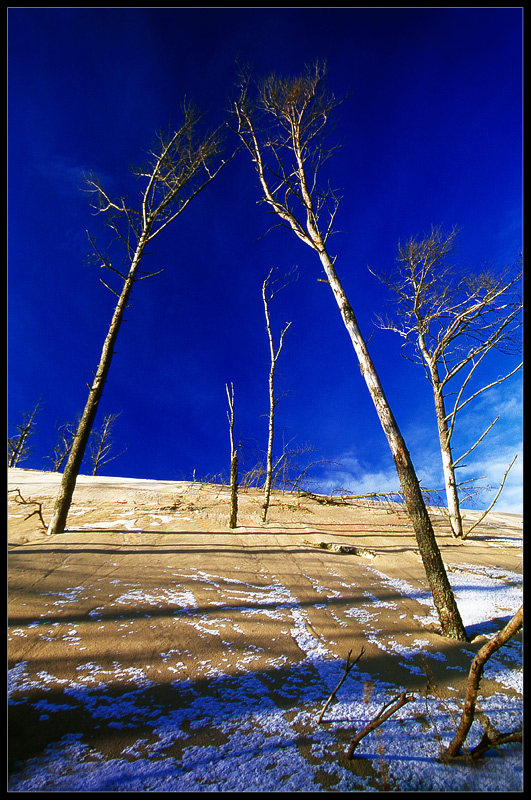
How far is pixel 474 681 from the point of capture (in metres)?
1.69

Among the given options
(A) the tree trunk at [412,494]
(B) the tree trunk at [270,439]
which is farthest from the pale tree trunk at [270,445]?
(A) the tree trunk at [412,494]

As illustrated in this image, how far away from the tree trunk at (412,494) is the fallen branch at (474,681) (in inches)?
78.0

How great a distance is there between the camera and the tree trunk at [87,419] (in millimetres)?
6996

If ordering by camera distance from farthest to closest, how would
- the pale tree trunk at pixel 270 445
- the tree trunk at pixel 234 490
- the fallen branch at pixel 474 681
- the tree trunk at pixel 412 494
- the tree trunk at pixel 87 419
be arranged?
the pale tree trunk at pixel 270 445 → the tree trunk at pixel 234 490 → the tree trunk at pixel 87 419 → the tree trunk at pixel 412 494 → the fallen branch at pixel 474 681

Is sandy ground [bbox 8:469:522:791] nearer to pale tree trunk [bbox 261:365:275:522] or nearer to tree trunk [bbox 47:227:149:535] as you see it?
tree trunk [bbox 47:227:149:535]

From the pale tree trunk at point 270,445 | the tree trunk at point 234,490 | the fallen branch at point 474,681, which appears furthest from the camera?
the pale tree trunk at point 270,445

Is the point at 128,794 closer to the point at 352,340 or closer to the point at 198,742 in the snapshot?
the point at 198,742

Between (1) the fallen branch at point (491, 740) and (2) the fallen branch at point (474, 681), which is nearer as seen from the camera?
(1) the fallen branch at point (491, 740)

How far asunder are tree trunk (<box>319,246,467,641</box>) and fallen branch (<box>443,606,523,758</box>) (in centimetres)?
198

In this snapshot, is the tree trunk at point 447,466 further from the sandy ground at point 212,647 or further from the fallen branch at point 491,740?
the fallen branch at point 491,740

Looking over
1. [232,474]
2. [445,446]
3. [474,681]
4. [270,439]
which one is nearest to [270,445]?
[270,439]

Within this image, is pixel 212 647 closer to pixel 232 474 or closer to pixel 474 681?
pixel 474 681

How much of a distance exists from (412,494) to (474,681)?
254 cm
